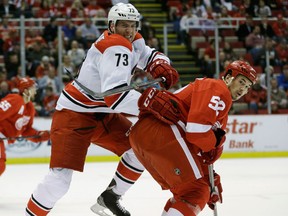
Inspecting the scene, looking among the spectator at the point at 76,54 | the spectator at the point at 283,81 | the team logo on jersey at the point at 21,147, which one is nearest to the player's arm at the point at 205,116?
the team logo on jersey at the point at 21,147

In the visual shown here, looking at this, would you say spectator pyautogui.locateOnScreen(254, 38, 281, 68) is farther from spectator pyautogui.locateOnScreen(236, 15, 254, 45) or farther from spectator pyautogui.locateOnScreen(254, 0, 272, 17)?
spectator pyautogui.locateOnScreen(254, 0, 272, 17)

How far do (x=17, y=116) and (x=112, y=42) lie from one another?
2.20 metres

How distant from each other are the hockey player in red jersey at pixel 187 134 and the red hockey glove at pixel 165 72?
1.18ft

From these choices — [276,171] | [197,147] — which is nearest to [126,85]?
[197,147]

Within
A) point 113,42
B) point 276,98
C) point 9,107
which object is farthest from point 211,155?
point 276,98

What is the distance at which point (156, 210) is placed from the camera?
4.66 m

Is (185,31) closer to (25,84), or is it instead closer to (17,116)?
(25,84)

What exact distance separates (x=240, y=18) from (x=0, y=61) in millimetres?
4055

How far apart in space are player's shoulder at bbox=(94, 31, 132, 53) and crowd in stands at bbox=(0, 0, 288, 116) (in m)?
5.14

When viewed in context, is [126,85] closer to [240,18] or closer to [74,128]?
[74,128]

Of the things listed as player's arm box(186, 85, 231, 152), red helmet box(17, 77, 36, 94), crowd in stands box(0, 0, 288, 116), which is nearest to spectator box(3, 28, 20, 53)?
crowd in stands box(0, 0, 288, 116)

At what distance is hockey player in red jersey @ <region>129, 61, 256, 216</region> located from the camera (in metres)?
3.07

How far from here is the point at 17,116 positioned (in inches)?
218

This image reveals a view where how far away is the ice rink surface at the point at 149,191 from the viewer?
15.3 ft
